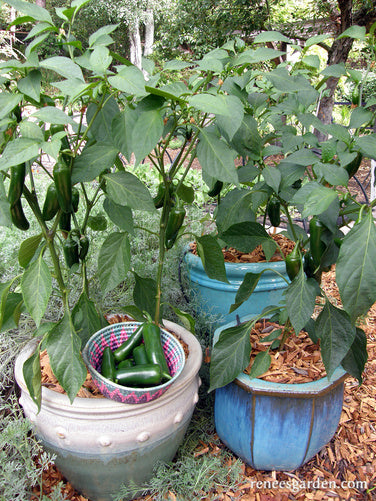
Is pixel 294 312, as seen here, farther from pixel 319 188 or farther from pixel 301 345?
pixel 301 345

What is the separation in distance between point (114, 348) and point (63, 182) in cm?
61

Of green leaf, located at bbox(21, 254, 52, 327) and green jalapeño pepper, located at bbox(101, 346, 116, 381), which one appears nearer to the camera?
green leaf, located at bbox(21, 254, 52, 327)

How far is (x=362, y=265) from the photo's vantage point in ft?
2.54

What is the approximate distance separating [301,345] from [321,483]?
1.38 feet

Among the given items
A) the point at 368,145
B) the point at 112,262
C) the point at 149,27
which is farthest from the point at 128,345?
the point at 149,27

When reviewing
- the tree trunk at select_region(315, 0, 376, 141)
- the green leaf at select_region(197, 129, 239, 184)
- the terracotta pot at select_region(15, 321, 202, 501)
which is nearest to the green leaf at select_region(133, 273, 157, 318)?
the terracotta pot at select_region(15, 321, 202, 501)

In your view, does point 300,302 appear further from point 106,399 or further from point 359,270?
point 106,399

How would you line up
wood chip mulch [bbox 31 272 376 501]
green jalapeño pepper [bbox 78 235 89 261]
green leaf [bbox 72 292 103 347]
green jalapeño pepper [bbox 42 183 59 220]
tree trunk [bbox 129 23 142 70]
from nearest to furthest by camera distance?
green jalapeño pepper [bbox 42 183 59 220], green jalapeño pepper [bbox 78 235 89 261], green leaf [bbox 72 292 103 347], wood chip mulch [bbox 31 272 376 501], tree trunk [bbox 129 23 142 70]

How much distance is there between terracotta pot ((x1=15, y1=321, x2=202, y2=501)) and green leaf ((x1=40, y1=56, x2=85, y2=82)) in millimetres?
756

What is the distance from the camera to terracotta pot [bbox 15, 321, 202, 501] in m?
1.04

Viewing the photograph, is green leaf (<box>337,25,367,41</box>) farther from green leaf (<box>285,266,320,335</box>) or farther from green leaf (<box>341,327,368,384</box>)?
green leaf (<box>341,327,368,384</box>)

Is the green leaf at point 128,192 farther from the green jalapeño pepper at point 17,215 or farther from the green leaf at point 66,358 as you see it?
the green leaf at point 66,358

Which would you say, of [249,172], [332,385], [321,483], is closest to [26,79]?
[249,172]

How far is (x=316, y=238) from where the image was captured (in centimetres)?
93
